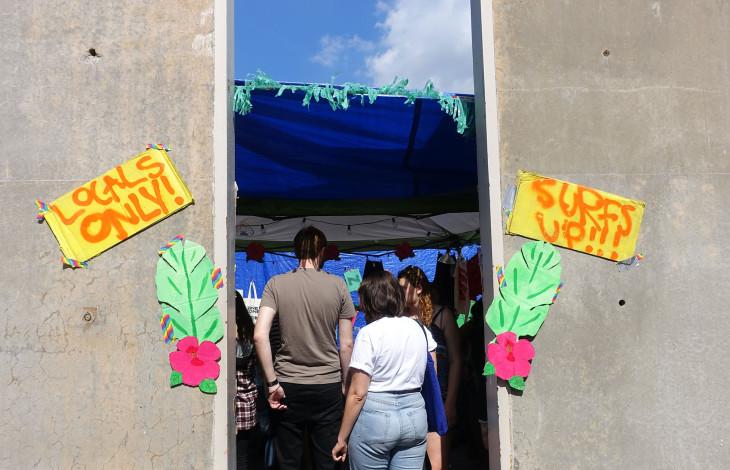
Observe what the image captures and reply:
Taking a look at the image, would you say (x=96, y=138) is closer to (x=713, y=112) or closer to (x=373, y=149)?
(x=373, y=149)

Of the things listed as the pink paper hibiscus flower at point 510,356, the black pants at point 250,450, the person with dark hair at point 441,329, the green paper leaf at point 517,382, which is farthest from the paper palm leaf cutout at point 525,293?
the black pants at point 250,450

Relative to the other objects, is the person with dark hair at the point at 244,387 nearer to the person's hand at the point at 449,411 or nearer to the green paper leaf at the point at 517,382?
the person's hand at the point at 449,411

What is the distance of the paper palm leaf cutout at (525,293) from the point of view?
357 cm

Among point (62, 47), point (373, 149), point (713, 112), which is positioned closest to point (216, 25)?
point (62, 47)

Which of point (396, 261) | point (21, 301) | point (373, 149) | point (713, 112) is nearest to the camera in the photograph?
point (21, 301)

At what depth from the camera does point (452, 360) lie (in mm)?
4234

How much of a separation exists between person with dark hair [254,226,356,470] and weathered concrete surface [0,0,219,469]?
43 cm

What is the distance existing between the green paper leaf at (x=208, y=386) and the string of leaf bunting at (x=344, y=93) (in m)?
1.61

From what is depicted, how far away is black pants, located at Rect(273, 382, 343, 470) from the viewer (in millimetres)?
3531

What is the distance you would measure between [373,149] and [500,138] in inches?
71.4

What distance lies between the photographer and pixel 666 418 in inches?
142

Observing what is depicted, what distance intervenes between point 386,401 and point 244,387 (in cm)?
150

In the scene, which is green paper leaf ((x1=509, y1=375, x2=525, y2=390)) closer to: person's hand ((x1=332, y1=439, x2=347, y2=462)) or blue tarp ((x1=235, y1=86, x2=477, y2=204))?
person's hand ((x1=332, y1=439, x2=347, y2=462))

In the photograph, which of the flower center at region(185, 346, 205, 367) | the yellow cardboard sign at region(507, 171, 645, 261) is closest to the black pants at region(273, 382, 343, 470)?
the flower center at region(185, 346, 205, 367)
